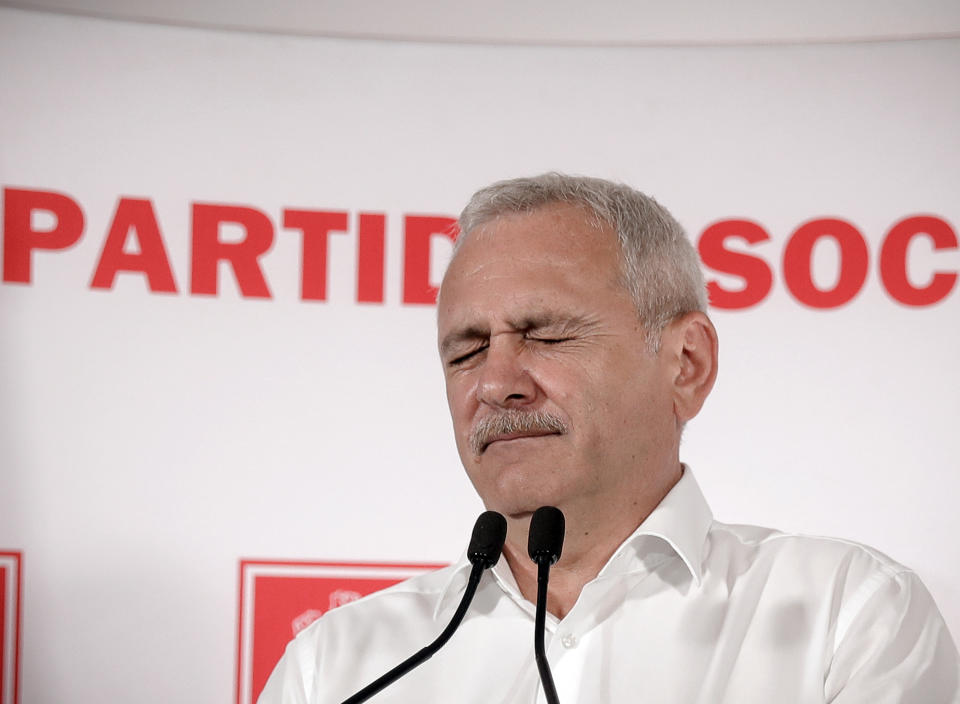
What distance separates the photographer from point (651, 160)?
8.89 feet

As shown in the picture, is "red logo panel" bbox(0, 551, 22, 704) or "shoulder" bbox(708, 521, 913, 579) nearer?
"shoulder" bbox(708, 521, 913, 579)

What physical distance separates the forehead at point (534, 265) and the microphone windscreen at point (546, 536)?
0.44m

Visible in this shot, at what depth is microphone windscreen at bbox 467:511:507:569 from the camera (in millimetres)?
1358

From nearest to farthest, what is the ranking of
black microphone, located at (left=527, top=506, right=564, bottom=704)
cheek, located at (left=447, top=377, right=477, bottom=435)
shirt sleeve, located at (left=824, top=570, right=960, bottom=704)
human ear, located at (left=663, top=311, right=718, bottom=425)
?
black microphone, located at (left=527, top=506, right=564, bottom=704) < shirt sleeve, located at (left=824, top=570, right=960, bottom=704) < cheek, located at (left=447, top=377, right=477, bottom=435) < human ear, located at (left=663, top=311, right=718, bottom=425)

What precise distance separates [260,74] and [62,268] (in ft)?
2.13

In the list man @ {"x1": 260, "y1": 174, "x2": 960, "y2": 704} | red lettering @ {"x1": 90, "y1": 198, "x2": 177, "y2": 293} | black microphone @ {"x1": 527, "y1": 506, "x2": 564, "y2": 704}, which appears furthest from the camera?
red lettering @ {"x1": 90, "y1": 198, "x2": 177, "y2": 293}

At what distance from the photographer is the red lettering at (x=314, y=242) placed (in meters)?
2.62

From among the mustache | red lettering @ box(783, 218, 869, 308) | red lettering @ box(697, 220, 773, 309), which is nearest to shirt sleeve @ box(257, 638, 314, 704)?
the mustache

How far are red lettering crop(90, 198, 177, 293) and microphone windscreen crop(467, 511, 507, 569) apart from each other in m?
1.43

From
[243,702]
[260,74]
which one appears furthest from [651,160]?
[243,702]

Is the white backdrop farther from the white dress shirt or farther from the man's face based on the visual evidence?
the man's face

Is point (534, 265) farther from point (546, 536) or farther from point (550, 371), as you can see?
point (546, 536)

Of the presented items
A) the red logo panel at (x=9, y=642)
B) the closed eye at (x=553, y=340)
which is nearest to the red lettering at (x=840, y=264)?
the closed eye at (x=553, y=340)

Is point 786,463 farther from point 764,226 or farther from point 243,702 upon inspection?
point 243,702
